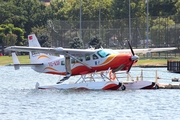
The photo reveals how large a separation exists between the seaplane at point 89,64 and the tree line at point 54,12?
191 feet

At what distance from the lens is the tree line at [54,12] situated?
110 m

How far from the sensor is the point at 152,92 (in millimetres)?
41406

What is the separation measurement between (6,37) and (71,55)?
6626 centimetres

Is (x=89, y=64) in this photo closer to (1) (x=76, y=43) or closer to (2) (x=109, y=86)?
(2) (x=109, y=86)

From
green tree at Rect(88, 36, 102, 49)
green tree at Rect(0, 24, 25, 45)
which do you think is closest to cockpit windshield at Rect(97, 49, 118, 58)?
green tree at Rect(88, 36, 102, 49)

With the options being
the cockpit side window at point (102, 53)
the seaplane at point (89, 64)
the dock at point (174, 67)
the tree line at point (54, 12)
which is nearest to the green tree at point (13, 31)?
the tree line at point (54, 12)

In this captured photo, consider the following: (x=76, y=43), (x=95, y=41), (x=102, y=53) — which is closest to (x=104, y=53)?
(x=102, y=53)

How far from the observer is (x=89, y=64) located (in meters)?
43.1

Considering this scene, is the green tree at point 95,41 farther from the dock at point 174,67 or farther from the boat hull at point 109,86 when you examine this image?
the boat hull at point 109,86

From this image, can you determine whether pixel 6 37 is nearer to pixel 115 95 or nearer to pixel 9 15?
pixel 9 15

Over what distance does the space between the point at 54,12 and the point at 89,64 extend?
81.8 metres

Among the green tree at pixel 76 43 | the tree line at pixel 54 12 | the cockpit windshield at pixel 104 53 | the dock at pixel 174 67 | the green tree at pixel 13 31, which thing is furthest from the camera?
the green tree at pixel 13 31

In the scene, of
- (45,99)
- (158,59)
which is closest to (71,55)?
(45,99)

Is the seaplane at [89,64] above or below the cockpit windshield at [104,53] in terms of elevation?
below
